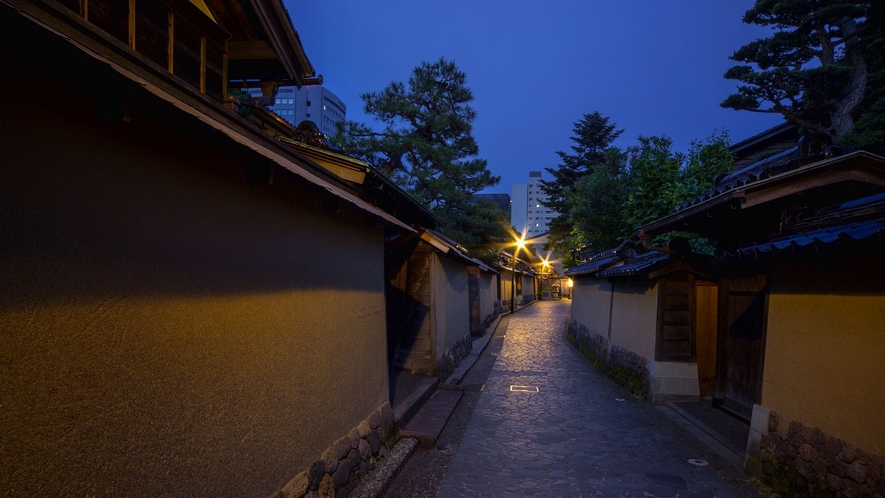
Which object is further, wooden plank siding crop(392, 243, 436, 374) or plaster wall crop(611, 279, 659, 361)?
wooden plank siding crop(392, 243, 436, 374)

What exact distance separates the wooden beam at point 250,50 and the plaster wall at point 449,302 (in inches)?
255

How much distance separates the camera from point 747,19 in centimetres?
2169

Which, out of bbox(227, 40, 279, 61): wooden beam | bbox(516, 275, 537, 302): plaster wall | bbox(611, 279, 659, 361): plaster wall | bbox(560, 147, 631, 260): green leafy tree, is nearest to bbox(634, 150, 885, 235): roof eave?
bbox(611, 279, 659, 361): plaster wall

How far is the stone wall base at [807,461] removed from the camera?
15.9 ft

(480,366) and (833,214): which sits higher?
(833,214)

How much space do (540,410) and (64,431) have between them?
9.48 meters

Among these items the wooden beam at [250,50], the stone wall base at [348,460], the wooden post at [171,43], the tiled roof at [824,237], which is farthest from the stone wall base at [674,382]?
the wooden post at [171,43]

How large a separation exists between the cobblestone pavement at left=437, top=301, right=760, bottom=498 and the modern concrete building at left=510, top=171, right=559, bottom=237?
110460 millimetres

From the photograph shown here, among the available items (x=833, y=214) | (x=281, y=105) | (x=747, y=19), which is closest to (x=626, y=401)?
(x=833, y=214)

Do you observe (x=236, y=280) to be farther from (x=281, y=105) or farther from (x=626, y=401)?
(x=281, y=105)

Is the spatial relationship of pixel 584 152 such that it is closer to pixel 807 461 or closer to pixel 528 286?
pixel 528 286

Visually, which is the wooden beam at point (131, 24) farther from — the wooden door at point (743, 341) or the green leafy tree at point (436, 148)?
the green leafy tree at point (436, 148)

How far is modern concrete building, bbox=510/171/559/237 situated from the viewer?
131000 mm

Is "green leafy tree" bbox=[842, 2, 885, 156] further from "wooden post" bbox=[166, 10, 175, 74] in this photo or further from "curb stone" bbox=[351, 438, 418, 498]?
"wooden post" bbox=[166, 10, 175, 74]
